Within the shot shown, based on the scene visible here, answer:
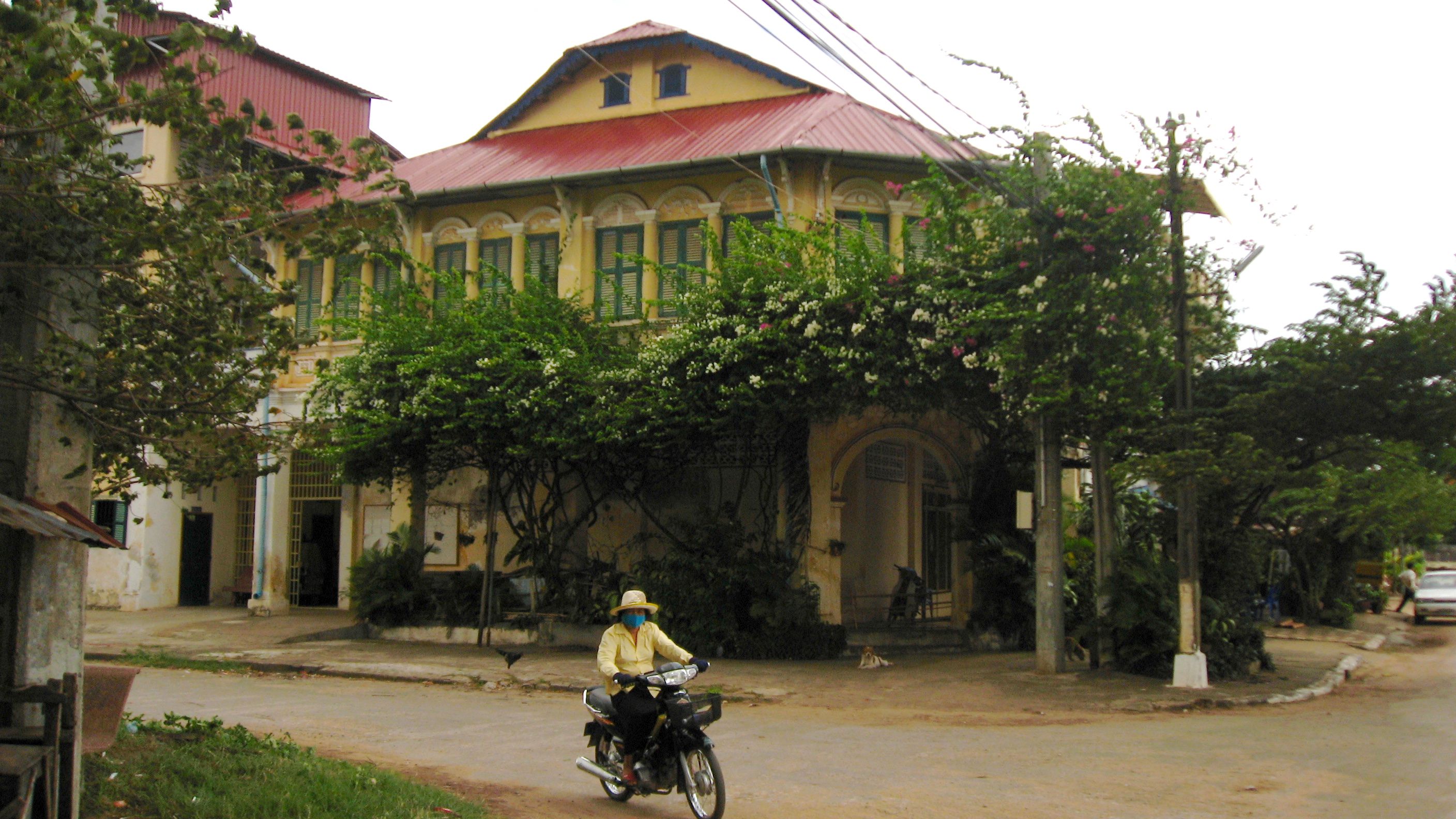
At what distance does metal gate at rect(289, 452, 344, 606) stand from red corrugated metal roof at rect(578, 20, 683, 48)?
970cm

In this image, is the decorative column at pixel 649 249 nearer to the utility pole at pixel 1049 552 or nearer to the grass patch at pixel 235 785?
the utility pole at pixel 1049 552

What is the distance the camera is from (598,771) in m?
7.80

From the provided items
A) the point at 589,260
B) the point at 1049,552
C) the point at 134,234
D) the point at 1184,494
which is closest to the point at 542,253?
the point at 589,260

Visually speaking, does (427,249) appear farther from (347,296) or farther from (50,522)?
(50,522)

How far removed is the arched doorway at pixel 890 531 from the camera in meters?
20.8

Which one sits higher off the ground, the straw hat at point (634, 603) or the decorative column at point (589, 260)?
the decorative column at point (589, 260)

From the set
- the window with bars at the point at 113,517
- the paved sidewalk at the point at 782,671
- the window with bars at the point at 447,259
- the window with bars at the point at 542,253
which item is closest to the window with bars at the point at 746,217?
the window with bars at the point at 542,253

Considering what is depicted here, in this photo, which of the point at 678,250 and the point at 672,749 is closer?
the point at 672,749

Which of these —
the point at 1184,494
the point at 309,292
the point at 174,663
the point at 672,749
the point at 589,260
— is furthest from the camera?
the point at 309,292

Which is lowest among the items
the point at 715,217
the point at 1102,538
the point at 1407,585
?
the point at 1407,585

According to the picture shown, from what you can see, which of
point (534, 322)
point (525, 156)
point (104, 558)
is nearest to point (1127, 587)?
point (534, 322)

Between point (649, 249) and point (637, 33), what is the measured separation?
5.85 metres

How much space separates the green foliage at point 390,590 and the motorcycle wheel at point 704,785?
1374 cm

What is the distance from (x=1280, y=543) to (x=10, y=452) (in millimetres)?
25850
